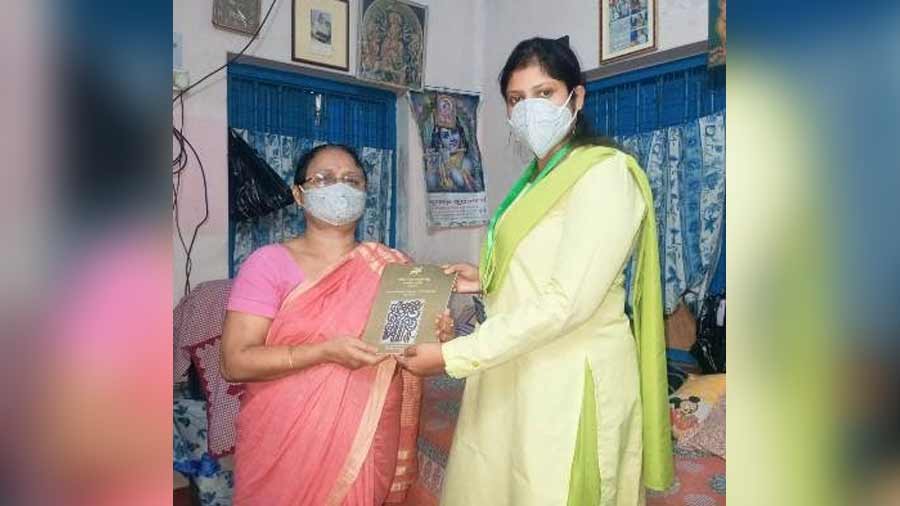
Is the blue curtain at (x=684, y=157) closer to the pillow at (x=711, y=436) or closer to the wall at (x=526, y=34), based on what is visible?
the wall at (x=526, y=34)

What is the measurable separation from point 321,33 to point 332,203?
248 centimetres

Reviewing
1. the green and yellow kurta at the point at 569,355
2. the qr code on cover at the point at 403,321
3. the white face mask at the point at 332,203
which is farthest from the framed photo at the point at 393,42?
the green and yellow kurta at the point at 569,355

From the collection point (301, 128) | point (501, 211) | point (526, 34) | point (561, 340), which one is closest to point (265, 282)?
point (501, 211)

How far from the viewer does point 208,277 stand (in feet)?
11.5

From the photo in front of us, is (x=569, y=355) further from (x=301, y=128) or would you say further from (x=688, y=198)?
(x=301, y=128)

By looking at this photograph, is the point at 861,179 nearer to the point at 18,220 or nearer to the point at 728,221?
the point at 728,221

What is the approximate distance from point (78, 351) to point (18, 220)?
0.25 ft

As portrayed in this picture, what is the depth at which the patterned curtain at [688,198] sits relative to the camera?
11.2ft

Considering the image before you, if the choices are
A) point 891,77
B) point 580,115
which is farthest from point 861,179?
point 580,115

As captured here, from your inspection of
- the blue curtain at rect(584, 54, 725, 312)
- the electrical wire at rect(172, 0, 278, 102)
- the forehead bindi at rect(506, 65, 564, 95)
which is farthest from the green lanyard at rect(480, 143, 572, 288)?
the electrical wire at rect(172, 0, 278, 102)

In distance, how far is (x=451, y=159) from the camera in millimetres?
4598

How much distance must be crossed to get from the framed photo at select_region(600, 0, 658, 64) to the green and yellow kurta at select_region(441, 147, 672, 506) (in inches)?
105

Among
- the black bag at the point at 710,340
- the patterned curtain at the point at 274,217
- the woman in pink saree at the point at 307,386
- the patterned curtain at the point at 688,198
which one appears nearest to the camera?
the woman in pink saree at the point at 307,386

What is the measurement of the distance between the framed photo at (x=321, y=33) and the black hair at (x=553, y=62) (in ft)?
8.77
